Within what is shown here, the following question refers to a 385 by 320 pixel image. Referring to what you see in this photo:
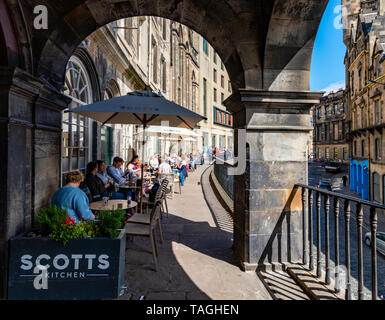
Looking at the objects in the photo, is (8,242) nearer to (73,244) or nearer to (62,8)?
(73,244)

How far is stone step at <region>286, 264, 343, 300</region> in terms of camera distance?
2584 millimetres

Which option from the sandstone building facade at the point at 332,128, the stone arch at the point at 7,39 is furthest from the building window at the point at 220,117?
the stone arch at the point at 7,39

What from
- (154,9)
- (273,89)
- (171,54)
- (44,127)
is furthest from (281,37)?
(171,54)

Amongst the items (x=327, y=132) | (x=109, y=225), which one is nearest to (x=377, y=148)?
(x=109, y=225)

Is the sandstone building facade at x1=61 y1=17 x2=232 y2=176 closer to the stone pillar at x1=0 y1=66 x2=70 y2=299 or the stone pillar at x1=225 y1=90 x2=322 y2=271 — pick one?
the stone pillar at x1=0 y1=66 x2=70 y2=299

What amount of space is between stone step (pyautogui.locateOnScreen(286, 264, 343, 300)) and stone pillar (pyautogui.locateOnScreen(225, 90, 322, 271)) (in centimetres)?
21

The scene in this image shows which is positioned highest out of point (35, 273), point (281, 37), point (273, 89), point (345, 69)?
point (345, 69)

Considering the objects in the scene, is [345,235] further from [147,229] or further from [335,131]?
[335,131]

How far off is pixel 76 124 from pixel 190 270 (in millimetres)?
4657

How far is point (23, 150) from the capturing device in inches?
113

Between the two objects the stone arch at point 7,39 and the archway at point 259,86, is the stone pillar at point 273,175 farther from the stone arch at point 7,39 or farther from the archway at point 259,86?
the stone arch at point 7,39

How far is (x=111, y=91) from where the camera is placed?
9086 mm

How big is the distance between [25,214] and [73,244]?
855mm

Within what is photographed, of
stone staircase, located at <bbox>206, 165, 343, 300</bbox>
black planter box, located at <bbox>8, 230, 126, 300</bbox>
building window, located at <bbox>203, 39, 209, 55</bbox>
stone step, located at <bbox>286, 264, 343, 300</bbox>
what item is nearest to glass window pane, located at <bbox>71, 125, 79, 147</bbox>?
black planter box, located at <bbox>8, 230, 126, 300</bbox>
